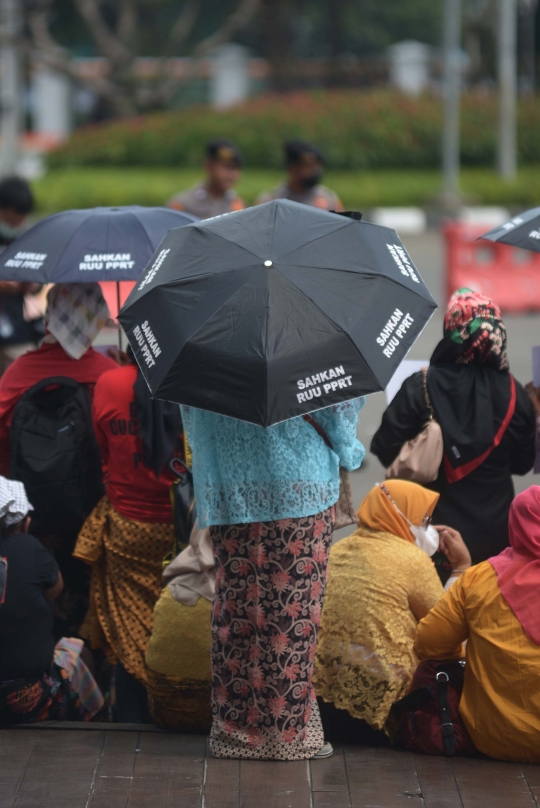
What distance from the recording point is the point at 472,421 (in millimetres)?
4305

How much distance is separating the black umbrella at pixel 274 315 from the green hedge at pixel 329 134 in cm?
2331

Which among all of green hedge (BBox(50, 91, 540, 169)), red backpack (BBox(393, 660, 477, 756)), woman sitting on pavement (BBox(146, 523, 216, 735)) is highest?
green hedge (BBox(50, 91, 540, 169))

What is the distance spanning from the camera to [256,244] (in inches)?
137

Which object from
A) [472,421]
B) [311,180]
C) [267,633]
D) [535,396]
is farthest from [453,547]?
[311,180]

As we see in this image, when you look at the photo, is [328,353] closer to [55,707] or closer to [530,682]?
[530,682]

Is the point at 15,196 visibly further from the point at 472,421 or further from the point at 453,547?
the point at 453,547

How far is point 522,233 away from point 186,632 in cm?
197

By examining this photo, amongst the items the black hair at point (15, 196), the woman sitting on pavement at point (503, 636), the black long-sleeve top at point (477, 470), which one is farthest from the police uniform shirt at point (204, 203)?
the woman sitting on pavement at point (503, 636)

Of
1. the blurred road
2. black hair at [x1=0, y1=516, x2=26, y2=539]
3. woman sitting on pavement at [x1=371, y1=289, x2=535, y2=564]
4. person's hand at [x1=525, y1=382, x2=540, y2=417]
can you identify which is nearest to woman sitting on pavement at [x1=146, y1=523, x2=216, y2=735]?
black hair at [x1=0, y1=516, x2=26, y2=539]

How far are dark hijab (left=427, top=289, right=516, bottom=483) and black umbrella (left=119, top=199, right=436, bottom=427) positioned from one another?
0.72 meters

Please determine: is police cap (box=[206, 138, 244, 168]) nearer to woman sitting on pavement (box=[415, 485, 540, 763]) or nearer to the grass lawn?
woman sitting on pavement (box=[415, 485, 540, 763])

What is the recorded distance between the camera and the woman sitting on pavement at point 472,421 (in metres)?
4.26

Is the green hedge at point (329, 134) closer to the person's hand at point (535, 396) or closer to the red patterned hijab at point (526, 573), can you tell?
the person's hand at point (535, 396)

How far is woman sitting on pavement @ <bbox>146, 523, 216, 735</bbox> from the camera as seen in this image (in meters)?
3.92
